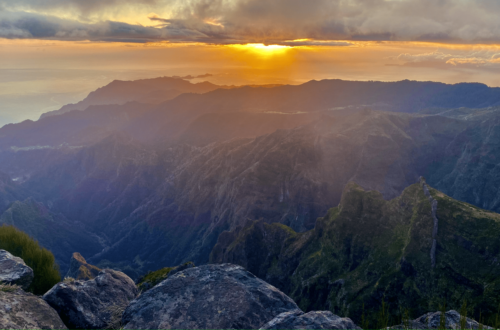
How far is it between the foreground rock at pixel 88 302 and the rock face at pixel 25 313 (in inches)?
64.5

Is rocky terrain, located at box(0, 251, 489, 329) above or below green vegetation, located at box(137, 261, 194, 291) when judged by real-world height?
above

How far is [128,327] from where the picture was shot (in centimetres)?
1784

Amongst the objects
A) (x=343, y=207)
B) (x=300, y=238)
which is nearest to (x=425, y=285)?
(x=343, y=207)

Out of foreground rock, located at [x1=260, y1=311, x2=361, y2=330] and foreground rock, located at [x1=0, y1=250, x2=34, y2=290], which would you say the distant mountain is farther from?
foreground rock, located at [x1=0, y1=250, x2=34, y2=290]

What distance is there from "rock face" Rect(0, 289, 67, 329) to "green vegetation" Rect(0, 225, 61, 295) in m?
10.5

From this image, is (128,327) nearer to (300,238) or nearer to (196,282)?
(196,282)

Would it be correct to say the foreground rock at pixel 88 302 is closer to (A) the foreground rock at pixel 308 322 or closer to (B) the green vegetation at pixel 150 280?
(A) the foreground rock at pixel 308 322

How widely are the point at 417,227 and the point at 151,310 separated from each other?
98.1 metres

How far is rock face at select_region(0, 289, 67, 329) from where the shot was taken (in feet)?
53.2

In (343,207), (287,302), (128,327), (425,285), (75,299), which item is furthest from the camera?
(343,207)

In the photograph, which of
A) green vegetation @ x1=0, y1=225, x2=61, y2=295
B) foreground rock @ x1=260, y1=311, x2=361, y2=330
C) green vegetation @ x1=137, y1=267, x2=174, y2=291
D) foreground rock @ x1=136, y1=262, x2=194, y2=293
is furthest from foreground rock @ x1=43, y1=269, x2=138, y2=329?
green vegetation @ x1=137, y1=267, x2=174, y2=291

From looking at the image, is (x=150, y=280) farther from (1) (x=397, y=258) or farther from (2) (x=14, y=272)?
(1) (x=397, y=258)

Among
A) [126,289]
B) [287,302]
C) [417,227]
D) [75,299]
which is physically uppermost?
[287,302]

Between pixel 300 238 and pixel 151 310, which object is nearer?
pixel 151 310
